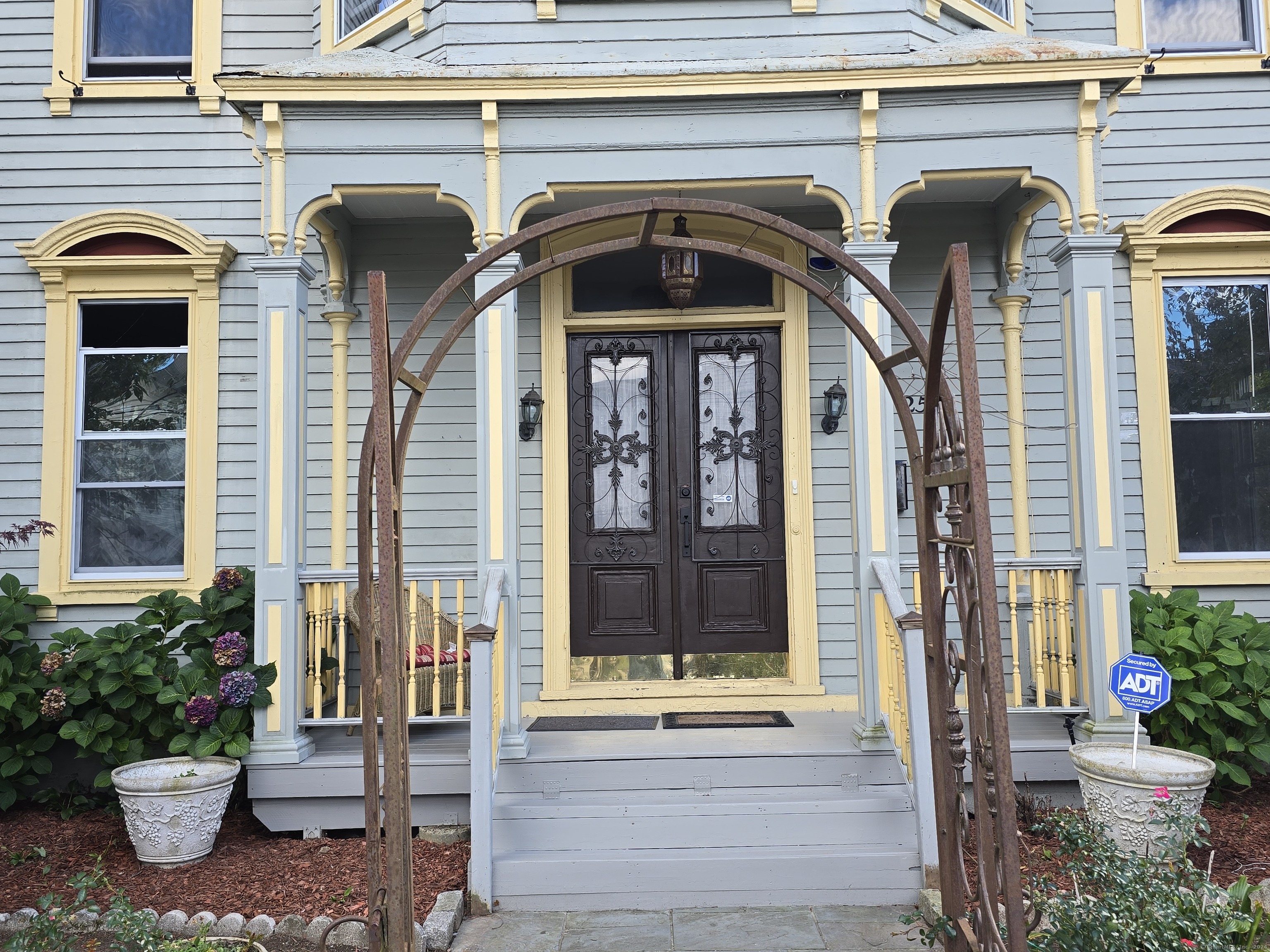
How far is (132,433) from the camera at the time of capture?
6.24m

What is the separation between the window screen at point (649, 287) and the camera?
20.0ft

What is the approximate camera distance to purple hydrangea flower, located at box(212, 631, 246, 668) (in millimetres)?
4832

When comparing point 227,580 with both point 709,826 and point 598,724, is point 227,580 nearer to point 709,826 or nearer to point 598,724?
point 598,724

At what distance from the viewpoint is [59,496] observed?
611cm

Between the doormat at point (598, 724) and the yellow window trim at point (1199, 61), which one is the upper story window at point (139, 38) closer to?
the doormat at point (598, 724)

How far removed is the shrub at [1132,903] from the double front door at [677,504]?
2493mm

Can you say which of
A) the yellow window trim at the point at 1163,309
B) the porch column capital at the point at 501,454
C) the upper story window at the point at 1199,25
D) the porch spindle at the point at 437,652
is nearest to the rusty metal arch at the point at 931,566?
the porch column capital at the point at 501,454

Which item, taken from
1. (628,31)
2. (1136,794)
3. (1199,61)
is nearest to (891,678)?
(1136,794)

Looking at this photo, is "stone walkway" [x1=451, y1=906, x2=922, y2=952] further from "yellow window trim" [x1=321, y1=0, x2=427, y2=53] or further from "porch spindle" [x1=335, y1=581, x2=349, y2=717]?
"yellow window trim" [x1=321, y1=0, x2=427, y2=53]

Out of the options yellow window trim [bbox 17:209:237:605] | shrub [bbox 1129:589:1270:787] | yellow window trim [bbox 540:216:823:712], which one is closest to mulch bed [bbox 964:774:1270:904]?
shrub [bbox 1129:589:1270:787]

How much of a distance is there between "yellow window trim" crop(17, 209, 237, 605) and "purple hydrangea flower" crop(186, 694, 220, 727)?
1.50 metres

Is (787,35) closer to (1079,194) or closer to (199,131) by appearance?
(1079,194)

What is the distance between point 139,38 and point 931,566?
642 cm

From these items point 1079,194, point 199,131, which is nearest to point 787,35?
point 1079,194
